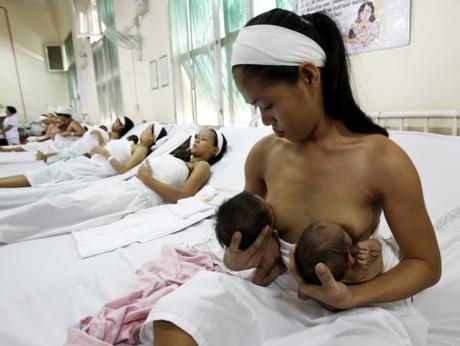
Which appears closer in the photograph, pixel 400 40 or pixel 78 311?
pixel 78 311

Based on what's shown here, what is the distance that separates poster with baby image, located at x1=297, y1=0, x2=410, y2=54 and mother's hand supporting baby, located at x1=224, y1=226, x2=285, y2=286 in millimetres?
1038

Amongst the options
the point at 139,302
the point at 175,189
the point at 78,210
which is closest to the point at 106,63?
the point at 175,189

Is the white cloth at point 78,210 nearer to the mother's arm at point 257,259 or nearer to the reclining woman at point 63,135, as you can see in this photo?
the mother's arm at point 257,259

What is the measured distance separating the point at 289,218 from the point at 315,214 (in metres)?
0.08

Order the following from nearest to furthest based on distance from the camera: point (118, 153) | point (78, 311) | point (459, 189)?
point (78, 311) < point (459, 189) < point (118, 153)

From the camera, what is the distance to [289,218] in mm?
904

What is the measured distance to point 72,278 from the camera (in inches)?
49.1

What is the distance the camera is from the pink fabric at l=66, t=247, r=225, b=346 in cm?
89

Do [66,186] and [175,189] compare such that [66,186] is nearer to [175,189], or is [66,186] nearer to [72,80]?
[175,189]

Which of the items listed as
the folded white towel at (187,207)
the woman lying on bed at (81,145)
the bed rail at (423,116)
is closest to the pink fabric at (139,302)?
the folded white towel at (187,207)

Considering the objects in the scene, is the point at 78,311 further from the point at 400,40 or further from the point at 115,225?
the point at 400,40

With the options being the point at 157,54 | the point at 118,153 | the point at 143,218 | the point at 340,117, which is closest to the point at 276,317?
the point at 340,117

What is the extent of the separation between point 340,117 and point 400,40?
39.2 inches

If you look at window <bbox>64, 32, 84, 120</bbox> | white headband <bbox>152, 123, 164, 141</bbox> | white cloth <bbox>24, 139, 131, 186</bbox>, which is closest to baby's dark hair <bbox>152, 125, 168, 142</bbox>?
white headband <bbox>152, 123, 164, 141</bbox>
